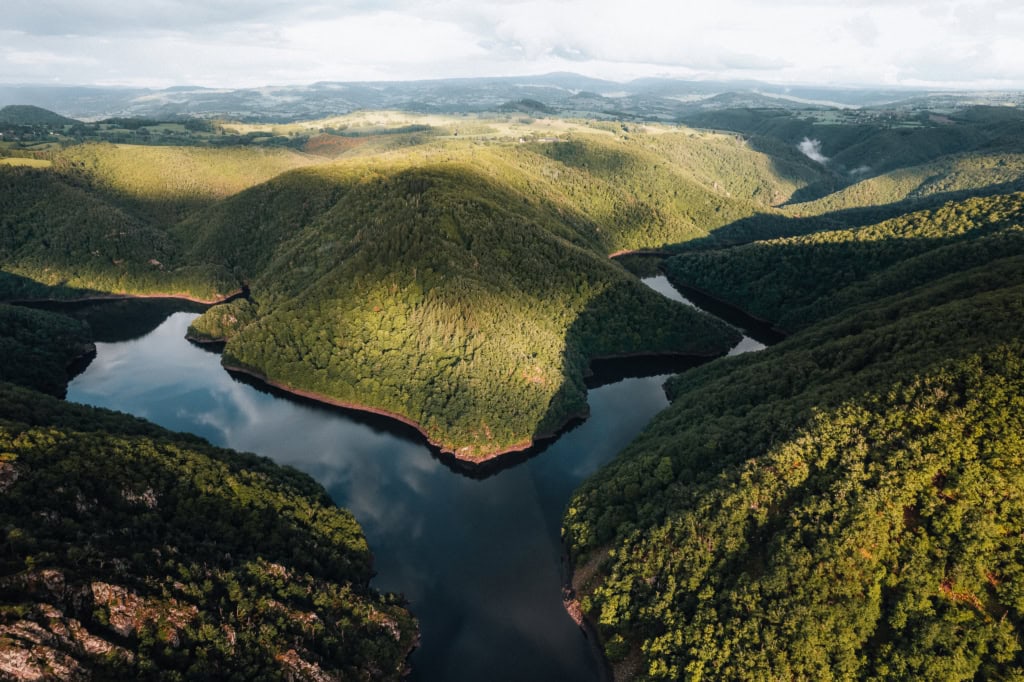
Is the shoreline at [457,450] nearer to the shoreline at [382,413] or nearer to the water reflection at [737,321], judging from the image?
the shoreline at [382,413]

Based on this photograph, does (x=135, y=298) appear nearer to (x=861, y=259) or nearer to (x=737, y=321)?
(x=737, y=321)

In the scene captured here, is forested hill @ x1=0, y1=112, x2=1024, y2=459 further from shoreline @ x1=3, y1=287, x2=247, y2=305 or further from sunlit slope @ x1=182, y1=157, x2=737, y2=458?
shoreline @ x1=3, y1=287, x2=247, y2=305

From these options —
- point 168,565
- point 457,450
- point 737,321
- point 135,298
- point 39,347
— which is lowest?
point 457,450

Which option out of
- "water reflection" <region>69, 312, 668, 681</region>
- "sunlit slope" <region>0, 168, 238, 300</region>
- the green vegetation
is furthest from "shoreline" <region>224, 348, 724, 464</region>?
"sunlit slope" <region>0, 168, 238, 300</region>

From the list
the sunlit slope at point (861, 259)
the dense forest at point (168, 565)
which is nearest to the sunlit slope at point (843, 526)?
the dense forest at point (168, 565)

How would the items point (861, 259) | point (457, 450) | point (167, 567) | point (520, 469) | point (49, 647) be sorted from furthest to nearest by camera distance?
1. point (861, 259)
2. point (457, 450)
3. point (520, 469)
4. point (167, 567)
5. point (49, 647)

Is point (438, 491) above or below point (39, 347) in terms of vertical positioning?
below

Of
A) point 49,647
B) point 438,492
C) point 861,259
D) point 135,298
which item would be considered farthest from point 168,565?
point 861,259
